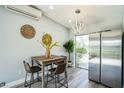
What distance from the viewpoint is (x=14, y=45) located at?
293cm

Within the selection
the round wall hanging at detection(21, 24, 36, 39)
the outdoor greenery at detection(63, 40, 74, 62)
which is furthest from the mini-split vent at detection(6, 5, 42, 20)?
the outdoor greenery at detection(63, 40, 74, 62)

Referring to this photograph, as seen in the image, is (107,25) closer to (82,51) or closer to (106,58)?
(106,58)

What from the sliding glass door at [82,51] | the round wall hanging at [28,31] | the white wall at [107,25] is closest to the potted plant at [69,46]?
the sliding glass door at [82,51]

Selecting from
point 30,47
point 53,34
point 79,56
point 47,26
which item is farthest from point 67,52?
point 30,47

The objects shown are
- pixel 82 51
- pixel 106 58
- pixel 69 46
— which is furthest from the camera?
pixel 82 51

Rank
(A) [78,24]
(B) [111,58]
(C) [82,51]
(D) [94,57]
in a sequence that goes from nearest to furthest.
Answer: (B) [111,58] < (D) [94,57] < (A) [78,24] < (C) [82,51]

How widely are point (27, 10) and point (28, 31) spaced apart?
27.1 inches

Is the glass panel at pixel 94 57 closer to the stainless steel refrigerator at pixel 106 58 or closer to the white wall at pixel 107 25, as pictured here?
the stainless steel refrigerator at pixel 106 58

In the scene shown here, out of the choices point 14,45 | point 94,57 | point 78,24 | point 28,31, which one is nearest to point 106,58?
point 94,57

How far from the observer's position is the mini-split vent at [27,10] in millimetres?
2781

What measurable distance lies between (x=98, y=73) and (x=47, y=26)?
2.73 metres

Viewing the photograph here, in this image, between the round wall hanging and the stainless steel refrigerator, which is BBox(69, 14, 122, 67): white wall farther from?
the round wall hanging
